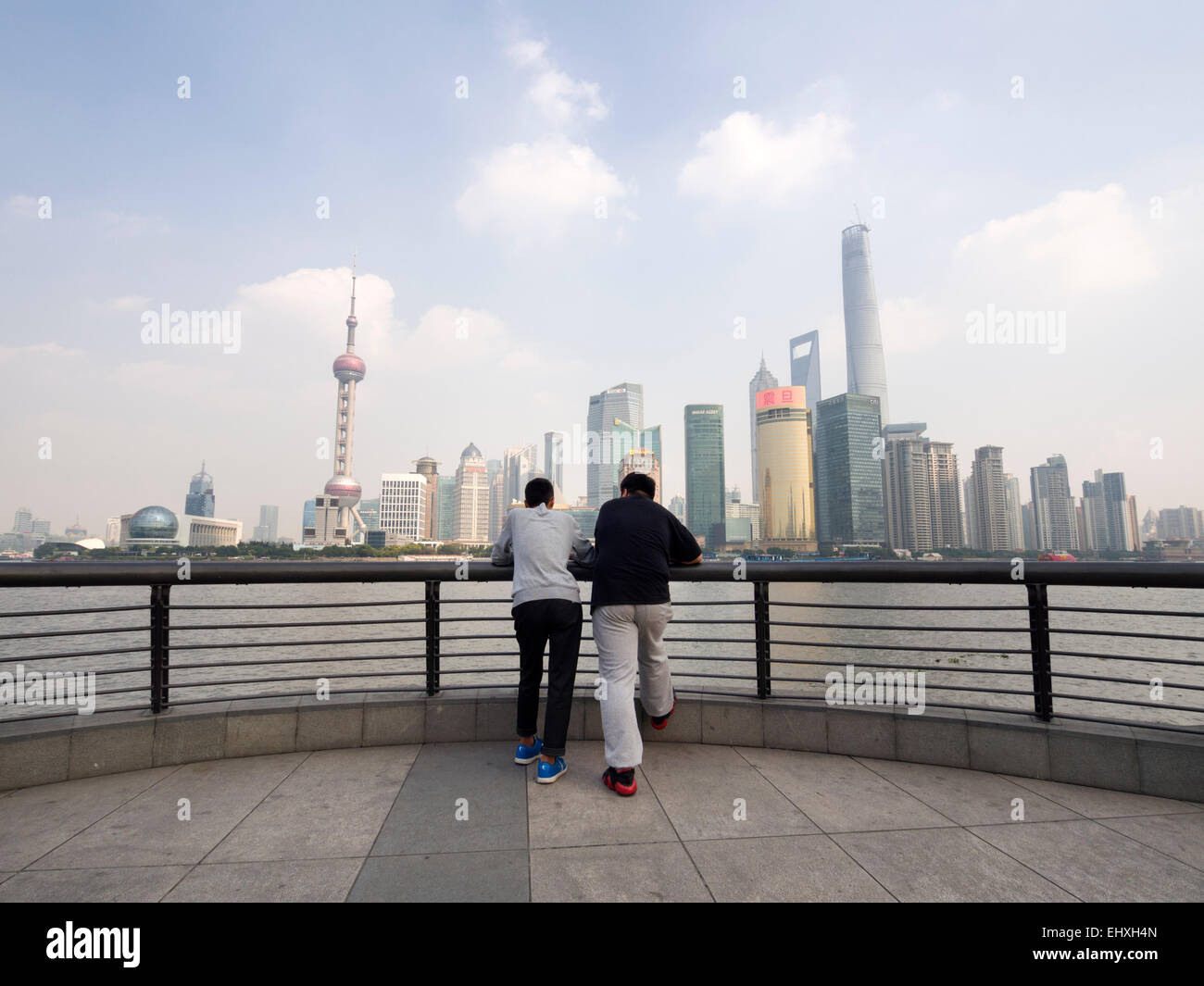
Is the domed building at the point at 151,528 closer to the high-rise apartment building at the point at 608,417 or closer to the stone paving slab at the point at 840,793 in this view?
the high-rise apartment building at the point at 608,417

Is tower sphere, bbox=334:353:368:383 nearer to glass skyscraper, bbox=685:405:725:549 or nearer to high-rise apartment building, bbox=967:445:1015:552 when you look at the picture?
glass skyscraper, bbox=685:405:725:549

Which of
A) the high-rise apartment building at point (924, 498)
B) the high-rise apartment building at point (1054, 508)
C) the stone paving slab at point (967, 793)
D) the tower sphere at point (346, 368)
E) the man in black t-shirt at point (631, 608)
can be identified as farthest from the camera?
the tower sphere at point (346, 368)

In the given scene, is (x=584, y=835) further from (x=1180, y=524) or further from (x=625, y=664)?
(x=1180, y=524)

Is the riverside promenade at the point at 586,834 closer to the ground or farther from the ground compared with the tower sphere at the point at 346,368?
closer to the ground

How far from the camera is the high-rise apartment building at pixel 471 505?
147m

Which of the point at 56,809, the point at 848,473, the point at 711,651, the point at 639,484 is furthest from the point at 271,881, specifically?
the point at 848,473

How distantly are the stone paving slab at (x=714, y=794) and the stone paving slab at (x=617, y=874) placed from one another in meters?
0.29

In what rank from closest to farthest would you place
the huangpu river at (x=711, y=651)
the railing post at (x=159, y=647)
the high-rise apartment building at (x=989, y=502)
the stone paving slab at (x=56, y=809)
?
1. the stone paving slab at (x=56, y=809)
2. the railing post at (x=159, y=647)
3. the huangpu river at (x=711, y=651)
4. the high-rise apartment building at (x=989, y=502)

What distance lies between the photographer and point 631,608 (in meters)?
3.83

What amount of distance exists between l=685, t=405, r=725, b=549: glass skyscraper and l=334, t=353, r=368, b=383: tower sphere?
87.7m

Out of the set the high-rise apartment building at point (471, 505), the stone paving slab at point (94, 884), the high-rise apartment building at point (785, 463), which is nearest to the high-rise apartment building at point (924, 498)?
the high-rise apartment building at point (785, 463)

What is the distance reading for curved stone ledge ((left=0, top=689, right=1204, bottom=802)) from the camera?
367cm
